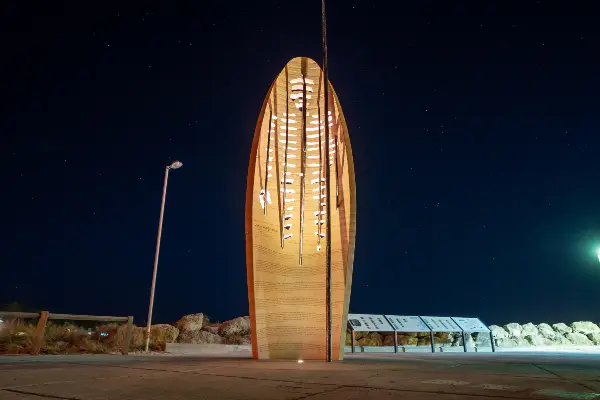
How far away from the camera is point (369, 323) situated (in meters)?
13.9

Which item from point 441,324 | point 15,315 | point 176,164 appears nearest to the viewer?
point 15,315

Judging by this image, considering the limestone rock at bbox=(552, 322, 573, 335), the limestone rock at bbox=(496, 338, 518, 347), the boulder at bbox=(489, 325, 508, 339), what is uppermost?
the limestone rock at bbox=(552, 322, 573, 335)

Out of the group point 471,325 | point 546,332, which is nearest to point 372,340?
point 471,325

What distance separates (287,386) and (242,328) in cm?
1734

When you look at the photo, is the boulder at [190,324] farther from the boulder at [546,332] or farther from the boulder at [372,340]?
the boulder at [546,332]

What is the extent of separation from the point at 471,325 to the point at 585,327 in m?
10.8

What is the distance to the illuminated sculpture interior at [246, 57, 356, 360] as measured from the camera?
9.23 m

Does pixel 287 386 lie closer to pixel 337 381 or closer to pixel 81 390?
pixel 337 381

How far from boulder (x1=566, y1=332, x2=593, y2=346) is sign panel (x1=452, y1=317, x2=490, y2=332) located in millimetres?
8125

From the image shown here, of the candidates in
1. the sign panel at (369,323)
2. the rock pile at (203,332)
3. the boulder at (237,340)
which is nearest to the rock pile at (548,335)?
the sign panel at (369,323)

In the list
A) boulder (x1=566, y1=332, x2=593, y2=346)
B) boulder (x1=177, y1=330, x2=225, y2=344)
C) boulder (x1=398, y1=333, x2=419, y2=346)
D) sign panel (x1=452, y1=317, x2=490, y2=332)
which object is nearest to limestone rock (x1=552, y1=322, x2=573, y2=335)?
boulder (x1=566, y1=332, x2=593, y2=346)

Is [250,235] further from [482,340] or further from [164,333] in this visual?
[482,340]

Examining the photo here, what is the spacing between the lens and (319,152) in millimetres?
10477

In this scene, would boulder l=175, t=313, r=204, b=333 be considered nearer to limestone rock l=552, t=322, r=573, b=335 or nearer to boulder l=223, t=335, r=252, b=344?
boulder l=223, t=335, r=252, b=344
